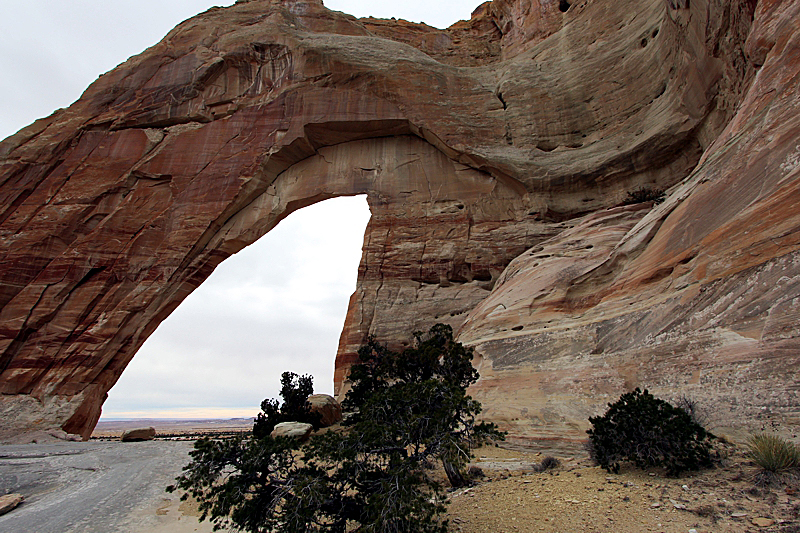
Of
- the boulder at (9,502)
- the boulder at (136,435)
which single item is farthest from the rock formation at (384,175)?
the boulder at (9,502)

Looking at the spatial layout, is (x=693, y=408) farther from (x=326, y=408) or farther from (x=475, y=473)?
(x=326, y=408)

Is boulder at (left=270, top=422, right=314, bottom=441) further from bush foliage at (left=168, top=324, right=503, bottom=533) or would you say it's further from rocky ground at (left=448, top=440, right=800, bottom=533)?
rocky ground at (left=448, top=440, right=800, bottom=533)

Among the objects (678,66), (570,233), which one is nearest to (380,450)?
(570,233)

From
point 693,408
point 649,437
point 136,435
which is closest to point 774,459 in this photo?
point 649,437

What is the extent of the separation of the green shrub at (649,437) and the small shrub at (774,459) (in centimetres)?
68

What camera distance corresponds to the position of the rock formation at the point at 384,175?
468 inches

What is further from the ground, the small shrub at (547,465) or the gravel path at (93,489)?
the small shrub at (547,465)

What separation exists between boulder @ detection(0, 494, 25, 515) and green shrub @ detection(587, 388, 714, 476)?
10198mm

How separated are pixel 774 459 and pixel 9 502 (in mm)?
11763

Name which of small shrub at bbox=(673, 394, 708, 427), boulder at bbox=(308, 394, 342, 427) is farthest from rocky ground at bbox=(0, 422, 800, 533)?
boulder at bbox=(308, 394, 342, 427)

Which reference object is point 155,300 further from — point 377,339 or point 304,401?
point 377,339

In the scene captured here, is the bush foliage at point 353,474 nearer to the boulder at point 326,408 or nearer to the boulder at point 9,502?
Result: the boulder at point 9,502

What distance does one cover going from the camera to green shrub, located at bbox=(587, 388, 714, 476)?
5.36 meters

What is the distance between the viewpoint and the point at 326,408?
16297mm
